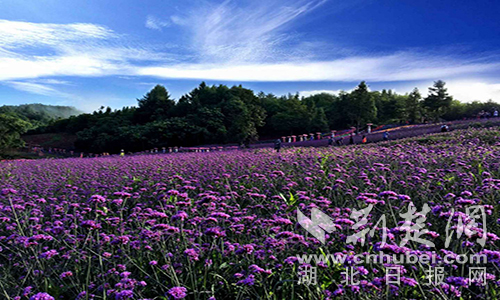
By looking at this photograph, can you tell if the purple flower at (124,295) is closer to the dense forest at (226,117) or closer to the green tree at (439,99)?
the dense forest at (226,117)

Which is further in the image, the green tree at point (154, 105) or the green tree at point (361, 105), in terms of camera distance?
the green tree at point (154, 105)

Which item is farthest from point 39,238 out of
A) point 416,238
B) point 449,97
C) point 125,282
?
point 449,97

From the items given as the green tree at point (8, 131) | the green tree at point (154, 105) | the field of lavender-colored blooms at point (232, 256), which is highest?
the green tree at point (154, 105)

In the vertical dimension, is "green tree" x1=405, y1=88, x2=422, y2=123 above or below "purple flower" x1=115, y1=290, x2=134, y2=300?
above

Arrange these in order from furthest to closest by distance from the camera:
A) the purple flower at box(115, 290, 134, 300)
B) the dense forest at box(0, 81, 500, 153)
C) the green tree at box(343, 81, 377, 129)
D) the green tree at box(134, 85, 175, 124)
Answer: the green tree at box(134, 85, 175, 124) < the green tree at box(343, 81, 377, 129) < the dense forest at box(0, 81, 500, 153) < the purple flower at box(115, 290, 134, 300)

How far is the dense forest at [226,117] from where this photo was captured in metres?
52.3

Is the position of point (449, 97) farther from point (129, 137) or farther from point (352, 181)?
point (352, 181)

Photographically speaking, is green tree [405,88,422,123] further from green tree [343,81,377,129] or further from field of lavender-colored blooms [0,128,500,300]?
field of lavender-colored blooms [0,128,500,300]

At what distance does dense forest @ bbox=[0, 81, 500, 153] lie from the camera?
52.3 meters

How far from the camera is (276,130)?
70.6 metres

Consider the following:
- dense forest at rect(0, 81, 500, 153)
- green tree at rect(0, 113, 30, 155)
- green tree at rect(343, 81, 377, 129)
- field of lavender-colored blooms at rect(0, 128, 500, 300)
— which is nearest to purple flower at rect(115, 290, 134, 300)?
field of lavender-colored blooms at rect(0, 128, 500, 300)

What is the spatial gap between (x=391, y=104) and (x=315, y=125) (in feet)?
82.6

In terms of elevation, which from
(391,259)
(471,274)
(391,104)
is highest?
(391,104)

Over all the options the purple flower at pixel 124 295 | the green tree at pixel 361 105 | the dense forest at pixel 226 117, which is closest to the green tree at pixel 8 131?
the dense forest at pixel 226 117
